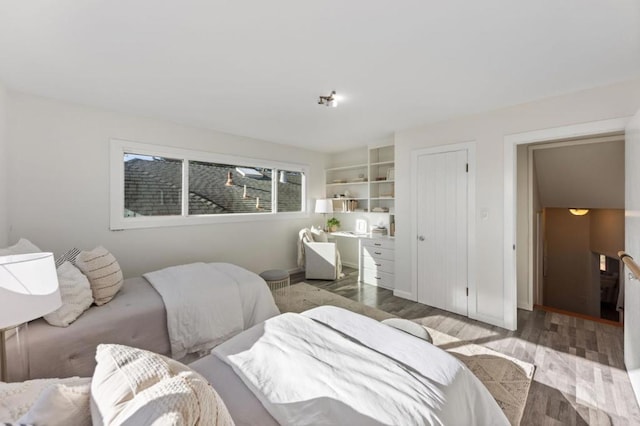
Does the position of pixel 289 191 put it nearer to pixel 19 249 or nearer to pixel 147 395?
pixel 19 249

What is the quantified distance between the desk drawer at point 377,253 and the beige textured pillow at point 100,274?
331 cm

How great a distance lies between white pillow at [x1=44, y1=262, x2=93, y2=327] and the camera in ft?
5.69

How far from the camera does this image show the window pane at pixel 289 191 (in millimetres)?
4969

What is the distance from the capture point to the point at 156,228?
136 inches

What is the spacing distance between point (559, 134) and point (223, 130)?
158 inches

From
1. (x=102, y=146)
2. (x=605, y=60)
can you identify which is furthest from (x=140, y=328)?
(x=605, y=60)

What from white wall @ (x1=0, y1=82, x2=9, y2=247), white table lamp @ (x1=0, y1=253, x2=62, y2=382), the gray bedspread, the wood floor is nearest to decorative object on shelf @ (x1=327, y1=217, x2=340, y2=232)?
the wood floor

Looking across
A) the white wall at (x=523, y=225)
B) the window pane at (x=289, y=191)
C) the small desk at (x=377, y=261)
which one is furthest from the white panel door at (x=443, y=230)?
the window pane at (x=289, y=191)

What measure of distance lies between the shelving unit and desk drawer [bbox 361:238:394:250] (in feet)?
1.98

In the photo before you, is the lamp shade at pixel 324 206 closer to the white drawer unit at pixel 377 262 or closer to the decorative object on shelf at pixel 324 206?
the decorative object on shelf at pixel 324 206

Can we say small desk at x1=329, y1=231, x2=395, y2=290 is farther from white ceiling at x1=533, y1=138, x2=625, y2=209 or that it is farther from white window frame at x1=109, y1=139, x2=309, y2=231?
white ceiling at x1=533, y1=138, x2=625, y2=209

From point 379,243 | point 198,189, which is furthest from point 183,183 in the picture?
point 379,243

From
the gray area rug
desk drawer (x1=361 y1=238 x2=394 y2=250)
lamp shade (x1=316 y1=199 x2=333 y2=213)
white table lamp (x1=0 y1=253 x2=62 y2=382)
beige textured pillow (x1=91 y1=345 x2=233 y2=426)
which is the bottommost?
the gray area rug

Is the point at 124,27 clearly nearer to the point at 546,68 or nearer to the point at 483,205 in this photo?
the point at 546,68
